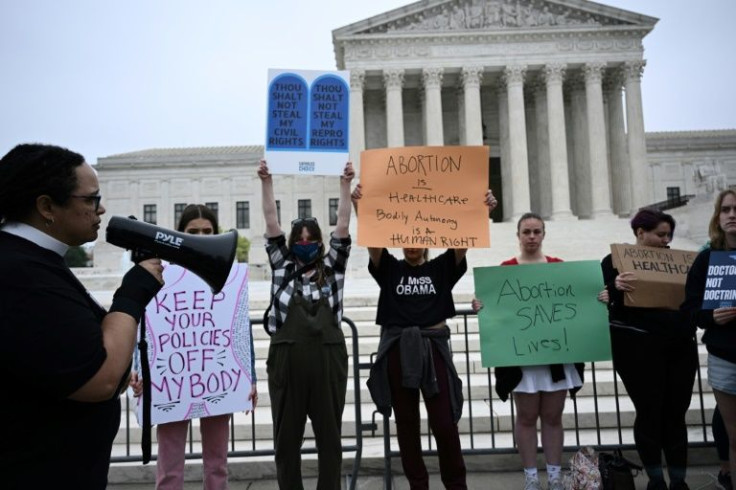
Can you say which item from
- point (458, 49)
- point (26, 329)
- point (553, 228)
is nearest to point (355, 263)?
point (553, 228)

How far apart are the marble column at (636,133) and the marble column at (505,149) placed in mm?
8057

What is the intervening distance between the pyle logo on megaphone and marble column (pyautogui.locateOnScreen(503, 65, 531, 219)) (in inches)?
1406

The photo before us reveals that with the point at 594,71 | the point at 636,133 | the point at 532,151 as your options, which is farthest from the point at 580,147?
the point at 594,71

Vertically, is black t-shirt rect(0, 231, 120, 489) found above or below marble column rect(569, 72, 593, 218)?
below

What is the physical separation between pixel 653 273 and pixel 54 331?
417 cm

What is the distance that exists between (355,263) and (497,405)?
24675 mm

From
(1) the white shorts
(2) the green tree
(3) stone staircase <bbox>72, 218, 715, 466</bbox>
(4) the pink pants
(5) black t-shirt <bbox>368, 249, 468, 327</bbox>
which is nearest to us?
(4) the pink pants

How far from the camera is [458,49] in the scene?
3709 centimetres

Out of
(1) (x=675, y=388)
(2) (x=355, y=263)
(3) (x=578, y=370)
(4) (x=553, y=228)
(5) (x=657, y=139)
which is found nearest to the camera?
(1) (x=675, y=388)

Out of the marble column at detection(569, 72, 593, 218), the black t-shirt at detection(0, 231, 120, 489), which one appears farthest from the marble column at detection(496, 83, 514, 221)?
the black t-shirt at detection(0, 231, 120, 489)

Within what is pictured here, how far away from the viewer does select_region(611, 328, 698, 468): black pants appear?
13.6ft

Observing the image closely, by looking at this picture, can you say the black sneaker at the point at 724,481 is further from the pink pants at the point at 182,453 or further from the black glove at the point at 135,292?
the black glove at the point at 135,292

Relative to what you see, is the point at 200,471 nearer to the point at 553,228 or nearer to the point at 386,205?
the point at 386,205

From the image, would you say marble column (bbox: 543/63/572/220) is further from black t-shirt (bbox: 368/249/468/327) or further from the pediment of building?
→ black t-shirt (bbox: 368/249/468/327)
